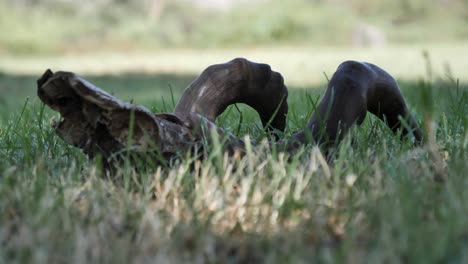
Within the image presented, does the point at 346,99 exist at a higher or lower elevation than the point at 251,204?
higher

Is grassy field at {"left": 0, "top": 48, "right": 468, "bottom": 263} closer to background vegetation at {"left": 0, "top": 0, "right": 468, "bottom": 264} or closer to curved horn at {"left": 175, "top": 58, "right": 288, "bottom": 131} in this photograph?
background vegetation at {"left": 0, "top": 0, "right": 468, "bottom": 264}

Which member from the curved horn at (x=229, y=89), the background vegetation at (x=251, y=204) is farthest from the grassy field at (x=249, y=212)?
the curved horn at (x=229, y=89)

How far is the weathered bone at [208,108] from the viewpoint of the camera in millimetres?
1460

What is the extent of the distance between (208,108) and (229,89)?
0.08 m

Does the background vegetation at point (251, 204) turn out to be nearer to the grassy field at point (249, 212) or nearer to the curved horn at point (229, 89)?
the grassy field at point (249, 212)

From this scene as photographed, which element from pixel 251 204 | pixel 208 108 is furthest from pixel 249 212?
pixel 208 108

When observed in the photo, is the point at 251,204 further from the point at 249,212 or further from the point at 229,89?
the point at 229,89

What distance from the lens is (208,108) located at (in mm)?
1770

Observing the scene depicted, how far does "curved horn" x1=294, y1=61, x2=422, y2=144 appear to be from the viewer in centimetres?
170

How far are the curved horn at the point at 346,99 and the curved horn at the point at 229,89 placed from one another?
0.43 feet

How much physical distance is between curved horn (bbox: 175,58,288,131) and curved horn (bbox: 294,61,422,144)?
13cm

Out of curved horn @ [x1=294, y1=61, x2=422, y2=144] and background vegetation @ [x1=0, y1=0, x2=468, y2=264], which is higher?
curved horn @ [x1=294, y1=61, x2=422, y2=144]

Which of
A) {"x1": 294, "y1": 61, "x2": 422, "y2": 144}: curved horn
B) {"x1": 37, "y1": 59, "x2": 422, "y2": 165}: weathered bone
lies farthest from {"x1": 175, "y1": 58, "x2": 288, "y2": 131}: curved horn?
{"x1": 294, "y1": 61, "x2": 422, "y2": 144}: curved horn

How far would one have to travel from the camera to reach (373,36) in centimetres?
2278
